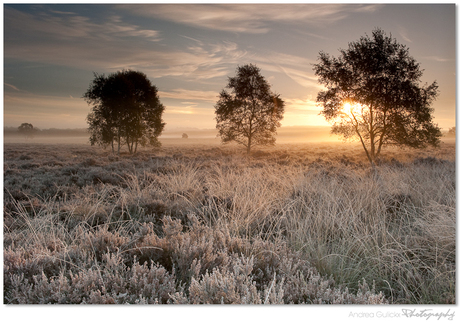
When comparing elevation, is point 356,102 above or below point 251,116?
below

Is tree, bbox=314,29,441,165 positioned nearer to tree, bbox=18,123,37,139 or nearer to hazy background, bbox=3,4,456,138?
hazy background, bbox=3,4,456,138

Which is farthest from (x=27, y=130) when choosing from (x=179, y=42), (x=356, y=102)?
(x=356, y=102)

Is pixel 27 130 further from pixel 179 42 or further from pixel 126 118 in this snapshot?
pixel 126 118

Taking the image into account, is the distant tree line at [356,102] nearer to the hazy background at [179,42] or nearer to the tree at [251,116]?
the hazy background at [179,42]

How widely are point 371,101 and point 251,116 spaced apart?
8.21 m

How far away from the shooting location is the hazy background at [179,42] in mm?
4512

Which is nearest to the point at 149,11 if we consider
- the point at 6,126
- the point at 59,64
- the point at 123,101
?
the point at 59,64

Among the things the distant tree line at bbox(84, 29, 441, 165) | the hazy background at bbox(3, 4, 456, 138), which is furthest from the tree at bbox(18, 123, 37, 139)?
the distant tree line at bbox(84, 29, 441, 165)

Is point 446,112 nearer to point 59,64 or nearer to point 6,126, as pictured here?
point 59,64

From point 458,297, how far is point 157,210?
13.8 feet

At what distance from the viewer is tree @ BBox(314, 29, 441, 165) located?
9.36 metres

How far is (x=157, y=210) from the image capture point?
473cm

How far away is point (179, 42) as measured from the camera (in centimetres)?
509

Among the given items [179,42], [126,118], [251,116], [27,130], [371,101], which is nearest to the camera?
[179,42]
